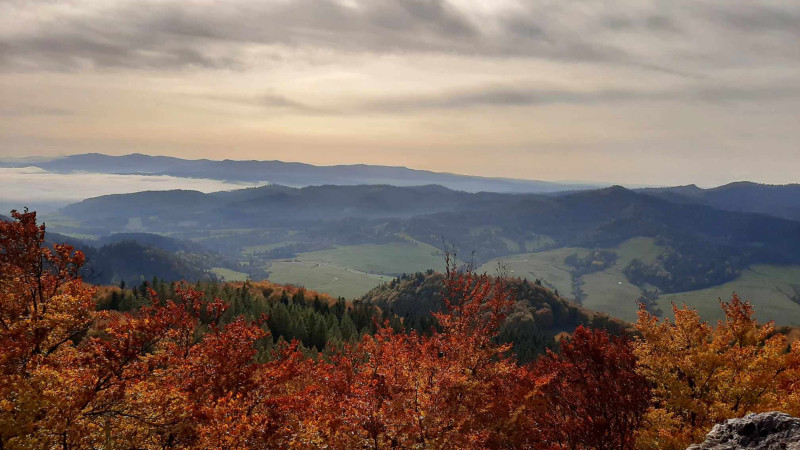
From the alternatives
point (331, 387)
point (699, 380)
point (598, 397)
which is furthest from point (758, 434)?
point (331, 387)

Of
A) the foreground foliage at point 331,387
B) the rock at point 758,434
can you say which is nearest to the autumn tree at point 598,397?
the foreground foliage at point 331,387

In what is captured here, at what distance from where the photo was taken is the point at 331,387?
124 feet

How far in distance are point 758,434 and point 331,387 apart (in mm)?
28522

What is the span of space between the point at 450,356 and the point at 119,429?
24270 mm

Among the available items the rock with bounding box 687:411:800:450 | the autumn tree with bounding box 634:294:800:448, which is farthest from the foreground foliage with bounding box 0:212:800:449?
the rock with bounding box 687:411:800:450

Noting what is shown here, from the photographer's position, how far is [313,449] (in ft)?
82.9

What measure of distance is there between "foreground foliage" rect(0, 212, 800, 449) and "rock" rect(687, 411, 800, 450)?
813 cm

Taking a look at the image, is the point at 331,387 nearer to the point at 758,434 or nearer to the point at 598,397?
the point at 598,397

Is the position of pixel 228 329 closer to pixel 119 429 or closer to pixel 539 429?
pixel 119 429

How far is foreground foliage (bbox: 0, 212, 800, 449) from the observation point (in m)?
22.6

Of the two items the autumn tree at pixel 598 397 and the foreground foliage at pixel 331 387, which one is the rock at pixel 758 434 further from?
the autumn tree at pixel 598 397

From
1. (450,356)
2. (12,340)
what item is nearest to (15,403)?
(12,340)

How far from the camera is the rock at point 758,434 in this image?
1655cm

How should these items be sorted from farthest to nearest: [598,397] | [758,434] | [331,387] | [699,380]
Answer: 1. [331,387]
2. [598,397]
3. [699,380]
4. [758,434]
